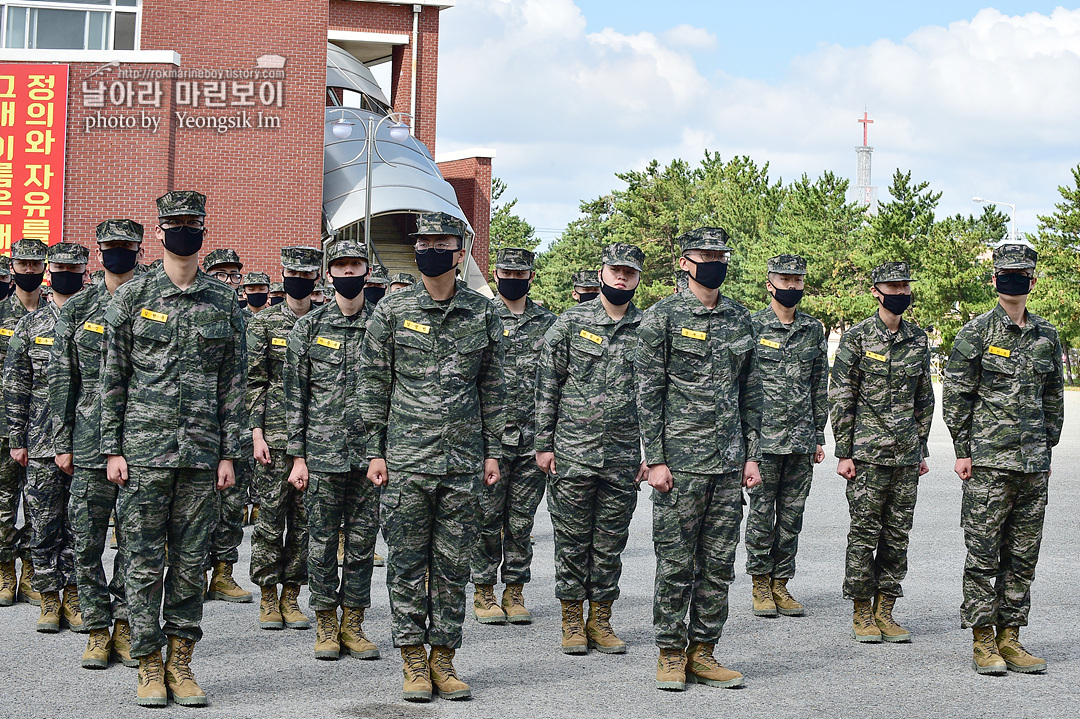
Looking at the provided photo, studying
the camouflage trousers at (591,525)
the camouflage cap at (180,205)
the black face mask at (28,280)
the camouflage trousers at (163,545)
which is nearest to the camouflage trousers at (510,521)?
the camouflage trousers at (591,525)

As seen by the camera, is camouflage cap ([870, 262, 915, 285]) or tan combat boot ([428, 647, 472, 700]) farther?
camouflage cap ([870, 262, 915, 285])

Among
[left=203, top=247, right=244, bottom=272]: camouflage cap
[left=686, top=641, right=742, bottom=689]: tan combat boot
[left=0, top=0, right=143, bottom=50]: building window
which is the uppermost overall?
[left=0, top=0, right=143, bottom=50]: building window

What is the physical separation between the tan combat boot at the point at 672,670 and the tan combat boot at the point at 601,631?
747 millimetres

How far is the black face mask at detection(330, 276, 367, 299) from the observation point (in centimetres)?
776

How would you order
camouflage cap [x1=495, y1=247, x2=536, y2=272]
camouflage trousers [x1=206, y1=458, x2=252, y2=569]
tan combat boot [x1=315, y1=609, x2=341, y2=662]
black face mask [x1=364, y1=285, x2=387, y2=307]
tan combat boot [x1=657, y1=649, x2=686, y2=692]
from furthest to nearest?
1. black face mask [x1=364, y1=285, x2=387, y2=307]
2. camouflage cap [x1=495, y1=247, x2=536, y2=272]
3. camouflage trousers [x1=206, y1=458, x2=252, y2=569]
4. tan combat boot [x1=315, y1=609, x2=341, y2=662]
5. tan combat boot [x1=657, y1=649, x2=686, y2=692]

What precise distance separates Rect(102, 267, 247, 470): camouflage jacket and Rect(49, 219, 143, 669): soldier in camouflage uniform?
71 centimetres

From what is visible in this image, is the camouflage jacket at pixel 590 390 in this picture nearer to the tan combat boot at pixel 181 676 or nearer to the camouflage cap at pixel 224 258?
the tan combat boot at pixel 181 676

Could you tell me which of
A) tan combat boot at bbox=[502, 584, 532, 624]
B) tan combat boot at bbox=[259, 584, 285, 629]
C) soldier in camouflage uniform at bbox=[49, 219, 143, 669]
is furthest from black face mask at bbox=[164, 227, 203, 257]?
tan combat boot at bbox=[502, 584, 532, 624]

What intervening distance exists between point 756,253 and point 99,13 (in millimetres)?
44312

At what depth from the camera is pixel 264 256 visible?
2991 centimetres

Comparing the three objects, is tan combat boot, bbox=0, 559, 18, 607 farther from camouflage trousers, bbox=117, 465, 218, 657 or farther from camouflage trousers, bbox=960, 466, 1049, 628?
camouflage trousers, bbox=960, 466, 1049, 628

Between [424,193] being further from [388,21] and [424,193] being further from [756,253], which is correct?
[756,253]

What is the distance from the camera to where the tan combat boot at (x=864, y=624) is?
805 centimetres

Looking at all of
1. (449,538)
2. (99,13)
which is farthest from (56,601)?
(99,13)
